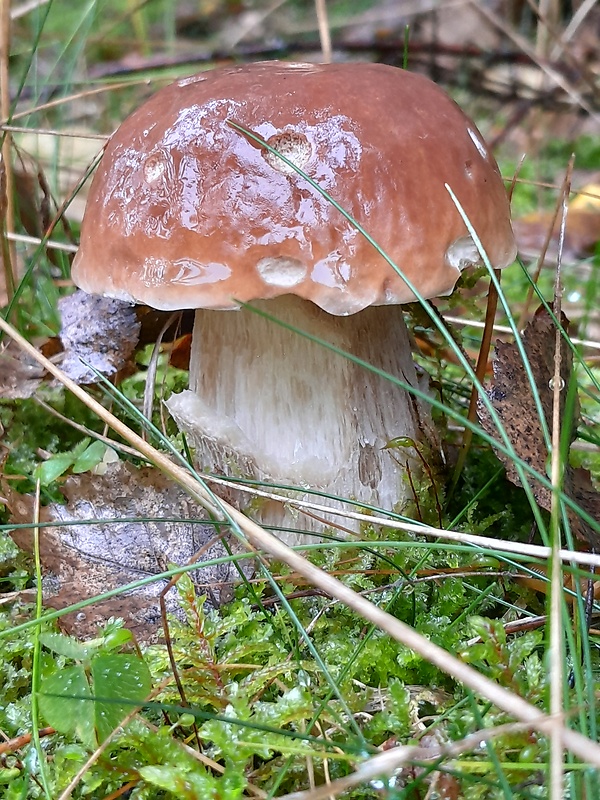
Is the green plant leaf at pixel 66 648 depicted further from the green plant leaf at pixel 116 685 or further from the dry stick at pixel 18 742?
the dry stick at pixel 18 742

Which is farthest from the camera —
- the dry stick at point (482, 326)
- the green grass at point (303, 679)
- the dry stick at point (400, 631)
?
the dry stick at point (482, 326)

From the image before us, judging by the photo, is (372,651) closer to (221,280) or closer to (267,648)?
(267,648)

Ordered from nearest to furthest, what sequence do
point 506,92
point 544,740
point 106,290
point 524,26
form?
point 544,740
point 106,290
point 506,92
point 524,26

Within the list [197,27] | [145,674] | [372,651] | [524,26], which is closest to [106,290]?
[145,674]

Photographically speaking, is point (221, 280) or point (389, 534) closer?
point (221, 280)

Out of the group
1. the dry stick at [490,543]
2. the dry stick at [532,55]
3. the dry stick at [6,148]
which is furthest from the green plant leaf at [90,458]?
the dry stick at [532,55]

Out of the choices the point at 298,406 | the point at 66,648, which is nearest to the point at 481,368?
the point at 298,406

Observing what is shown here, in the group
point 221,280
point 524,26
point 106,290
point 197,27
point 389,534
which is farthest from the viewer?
point 197,27

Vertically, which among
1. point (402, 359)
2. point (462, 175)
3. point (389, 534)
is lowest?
point (389, 534)
